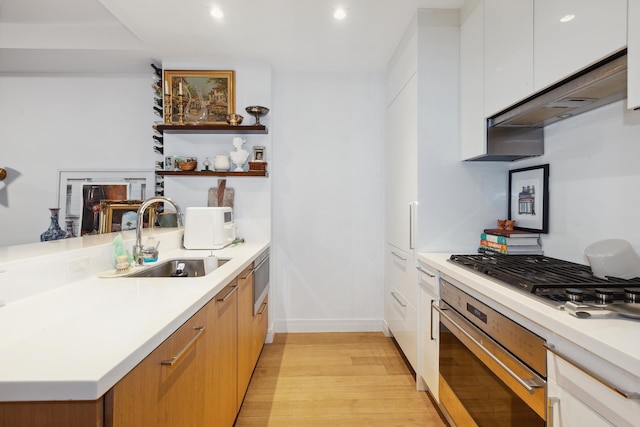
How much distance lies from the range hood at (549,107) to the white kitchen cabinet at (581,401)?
3.17 feet

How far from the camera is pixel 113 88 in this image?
125 inches

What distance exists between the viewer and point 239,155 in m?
2.75

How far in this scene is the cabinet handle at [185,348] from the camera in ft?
2.87

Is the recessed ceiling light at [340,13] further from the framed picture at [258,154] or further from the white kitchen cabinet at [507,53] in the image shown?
the framed picture at [258,154]

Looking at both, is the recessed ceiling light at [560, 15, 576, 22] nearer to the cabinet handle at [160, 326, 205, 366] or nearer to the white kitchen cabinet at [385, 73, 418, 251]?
the white kitchen cabinet at [385, 73, 418, 251]

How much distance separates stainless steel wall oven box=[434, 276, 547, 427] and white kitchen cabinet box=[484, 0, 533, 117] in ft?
3.20

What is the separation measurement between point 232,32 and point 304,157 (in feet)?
3.83

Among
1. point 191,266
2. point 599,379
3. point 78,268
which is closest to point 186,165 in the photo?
point 191,266

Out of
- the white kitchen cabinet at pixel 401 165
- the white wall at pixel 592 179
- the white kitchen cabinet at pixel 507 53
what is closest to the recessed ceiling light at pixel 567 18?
the white kitchen cabinet at pixel 507 53

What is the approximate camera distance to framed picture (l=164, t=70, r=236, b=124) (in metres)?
2.81

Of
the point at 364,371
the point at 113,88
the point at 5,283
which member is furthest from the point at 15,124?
the point at 364,371

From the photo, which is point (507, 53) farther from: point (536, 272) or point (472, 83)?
point (536, 272)

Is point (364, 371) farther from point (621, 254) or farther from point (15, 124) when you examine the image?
point (15, 124)

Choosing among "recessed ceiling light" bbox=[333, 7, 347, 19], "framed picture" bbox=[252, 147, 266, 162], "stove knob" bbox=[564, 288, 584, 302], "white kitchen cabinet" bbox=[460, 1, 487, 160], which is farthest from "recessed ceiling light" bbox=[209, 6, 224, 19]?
"stove knob" bbox=[564, 288, 584, 302]
